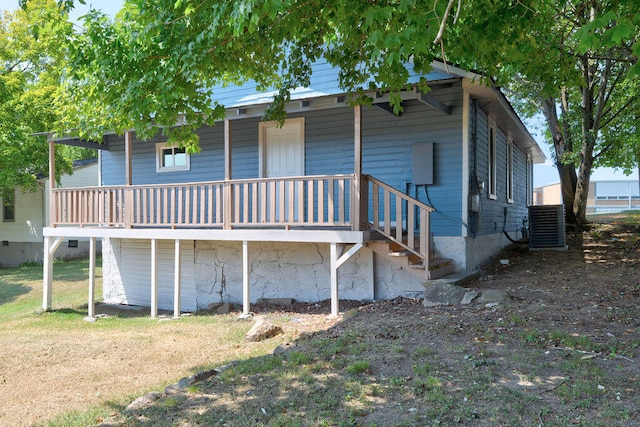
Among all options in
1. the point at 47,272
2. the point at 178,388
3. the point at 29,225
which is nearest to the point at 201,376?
the point at 178,388

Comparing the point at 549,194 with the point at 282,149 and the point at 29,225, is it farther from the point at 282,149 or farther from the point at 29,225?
the point at 282,149

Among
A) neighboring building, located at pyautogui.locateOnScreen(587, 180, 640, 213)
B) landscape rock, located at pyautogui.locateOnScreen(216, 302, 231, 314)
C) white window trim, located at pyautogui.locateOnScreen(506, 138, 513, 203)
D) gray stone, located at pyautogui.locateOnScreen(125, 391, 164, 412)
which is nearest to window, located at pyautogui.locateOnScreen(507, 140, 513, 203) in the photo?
white window trim, located at pyautogui.locateOnScreen(506, 138, 513, 203)

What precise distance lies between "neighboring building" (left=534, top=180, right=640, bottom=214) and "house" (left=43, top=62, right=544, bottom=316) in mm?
43196

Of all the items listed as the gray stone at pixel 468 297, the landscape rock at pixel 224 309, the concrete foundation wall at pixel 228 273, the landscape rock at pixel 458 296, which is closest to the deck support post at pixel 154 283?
the concrete foundation wall at pixel 228 273

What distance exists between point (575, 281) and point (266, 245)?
19.6 ft

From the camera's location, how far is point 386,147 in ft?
32.4

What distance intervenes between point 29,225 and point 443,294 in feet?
66.7

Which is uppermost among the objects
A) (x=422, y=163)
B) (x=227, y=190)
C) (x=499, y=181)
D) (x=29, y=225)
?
(x=422, y=163)

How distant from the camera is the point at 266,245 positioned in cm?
1073

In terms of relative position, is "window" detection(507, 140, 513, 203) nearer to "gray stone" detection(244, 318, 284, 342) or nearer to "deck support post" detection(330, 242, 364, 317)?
"deck support post" detection(330, 242, 364, 317)

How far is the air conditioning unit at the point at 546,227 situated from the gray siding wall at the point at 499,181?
76 cm

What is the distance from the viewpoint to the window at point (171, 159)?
12.3m

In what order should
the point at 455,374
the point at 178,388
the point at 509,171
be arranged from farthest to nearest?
the point at 509,171, the point at 178,388, the point at 455,374

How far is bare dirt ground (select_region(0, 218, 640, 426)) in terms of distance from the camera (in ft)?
12.2
